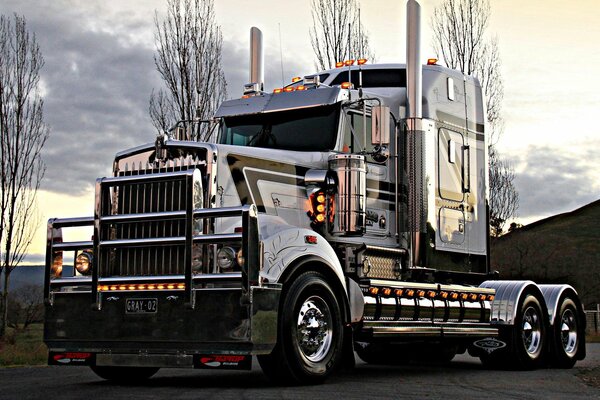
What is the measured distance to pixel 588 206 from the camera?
282ft

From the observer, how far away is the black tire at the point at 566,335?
15797 mm

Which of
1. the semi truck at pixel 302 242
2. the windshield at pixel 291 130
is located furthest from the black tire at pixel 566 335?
the windshield at pixel 291 130

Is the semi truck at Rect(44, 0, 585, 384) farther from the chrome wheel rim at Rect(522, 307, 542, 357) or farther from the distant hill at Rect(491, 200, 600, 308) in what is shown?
the distant hill at Rect(491, 200, 600, 308)

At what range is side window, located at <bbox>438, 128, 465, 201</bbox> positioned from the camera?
45.2 ft

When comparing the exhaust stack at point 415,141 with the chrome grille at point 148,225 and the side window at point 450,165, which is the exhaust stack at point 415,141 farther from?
the chrome grille at point 148,225

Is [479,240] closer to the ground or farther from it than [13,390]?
farther from it

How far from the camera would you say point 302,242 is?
1072cm

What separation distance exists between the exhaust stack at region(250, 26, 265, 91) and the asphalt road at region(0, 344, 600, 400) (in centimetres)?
478

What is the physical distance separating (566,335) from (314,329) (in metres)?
7.22

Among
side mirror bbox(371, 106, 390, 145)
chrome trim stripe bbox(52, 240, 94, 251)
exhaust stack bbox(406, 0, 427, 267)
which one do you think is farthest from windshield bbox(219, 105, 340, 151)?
chrome trim stripe bbox(52, 240, 94, 251)

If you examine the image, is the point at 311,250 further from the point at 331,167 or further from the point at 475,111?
the point at 475,111

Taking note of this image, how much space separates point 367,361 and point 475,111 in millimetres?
4762

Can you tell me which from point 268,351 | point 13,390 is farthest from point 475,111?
point 13,390

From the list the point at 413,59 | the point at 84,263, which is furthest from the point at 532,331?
A: the point at 84,263
